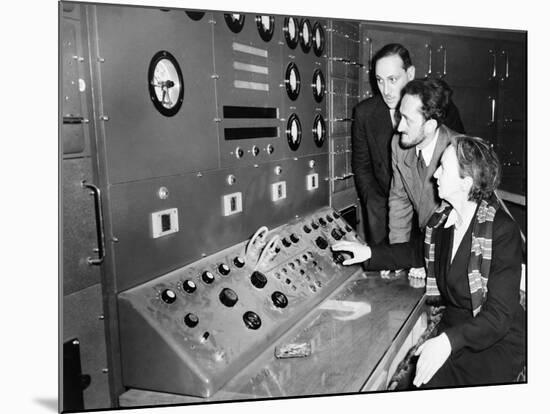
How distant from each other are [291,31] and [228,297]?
1.22 m

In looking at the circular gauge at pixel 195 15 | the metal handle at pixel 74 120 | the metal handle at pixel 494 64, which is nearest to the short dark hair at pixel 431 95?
the metal handle at pixel 494 64

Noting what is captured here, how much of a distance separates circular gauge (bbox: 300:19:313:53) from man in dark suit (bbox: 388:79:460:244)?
0.49 m

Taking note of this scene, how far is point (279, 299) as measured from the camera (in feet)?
6.96

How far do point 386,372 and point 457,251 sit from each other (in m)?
0.58

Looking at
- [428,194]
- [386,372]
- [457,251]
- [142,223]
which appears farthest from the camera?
[428,194]

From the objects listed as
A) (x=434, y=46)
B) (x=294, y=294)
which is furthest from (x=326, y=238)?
(x=434, y=46)

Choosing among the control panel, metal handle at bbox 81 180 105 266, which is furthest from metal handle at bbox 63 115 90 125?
the control panel

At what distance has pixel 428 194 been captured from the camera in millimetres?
2389

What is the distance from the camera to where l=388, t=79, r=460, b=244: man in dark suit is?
2.32 meters

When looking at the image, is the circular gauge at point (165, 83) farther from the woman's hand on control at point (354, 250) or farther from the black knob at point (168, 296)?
the woman's hand on control at point (354, 250)

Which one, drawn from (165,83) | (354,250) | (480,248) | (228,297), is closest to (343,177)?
(354,250)

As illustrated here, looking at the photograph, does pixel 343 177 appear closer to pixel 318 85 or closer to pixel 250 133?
pixel 318 85

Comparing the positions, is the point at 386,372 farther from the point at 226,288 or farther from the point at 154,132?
the point at 154,132

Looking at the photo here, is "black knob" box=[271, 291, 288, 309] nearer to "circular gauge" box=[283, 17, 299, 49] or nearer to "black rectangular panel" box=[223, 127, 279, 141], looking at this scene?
"black rectangular panel" box=[223, 127, 279, 141]
